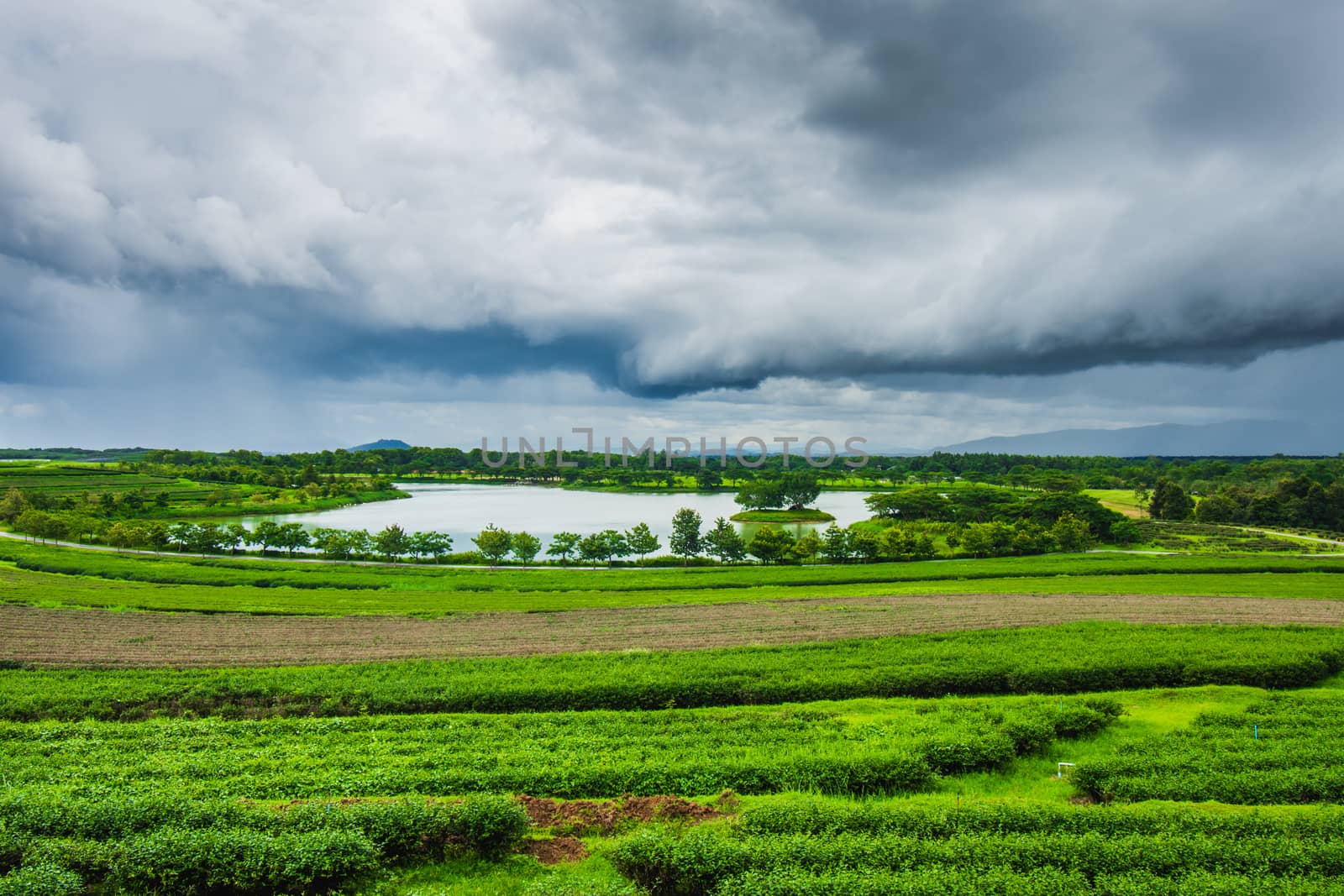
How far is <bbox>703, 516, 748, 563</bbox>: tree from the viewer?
205ft

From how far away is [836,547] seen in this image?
6103cm

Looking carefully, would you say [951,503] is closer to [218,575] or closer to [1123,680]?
[1123,680]

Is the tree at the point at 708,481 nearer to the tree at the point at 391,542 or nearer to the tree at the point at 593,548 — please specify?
the tree at the point at 593,548

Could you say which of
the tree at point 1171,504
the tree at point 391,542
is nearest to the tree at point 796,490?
the tree at point 1171,504

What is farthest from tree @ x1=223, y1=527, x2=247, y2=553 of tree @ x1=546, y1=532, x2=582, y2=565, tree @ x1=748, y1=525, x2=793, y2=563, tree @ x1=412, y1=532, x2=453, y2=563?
tree @ x1=748, y1=525, x2=793, y2=563

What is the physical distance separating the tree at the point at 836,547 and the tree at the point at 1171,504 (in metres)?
57.9

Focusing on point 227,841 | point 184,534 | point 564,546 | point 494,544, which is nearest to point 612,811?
point 227,841

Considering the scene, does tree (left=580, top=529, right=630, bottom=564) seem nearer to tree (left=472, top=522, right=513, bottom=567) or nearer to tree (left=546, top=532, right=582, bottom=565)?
tree (left=546, top=532, right=582, bottom=565)

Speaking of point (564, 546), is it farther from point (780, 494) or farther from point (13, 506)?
point (13, 506)

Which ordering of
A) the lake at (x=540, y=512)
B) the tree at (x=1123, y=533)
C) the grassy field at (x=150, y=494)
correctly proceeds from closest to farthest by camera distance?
the tree at (x=1123, y=533) < the lake at (x=540, y=512) < the grassy field at (x=150, y=494)

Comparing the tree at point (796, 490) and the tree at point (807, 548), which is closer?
the tree at point (807, 548)

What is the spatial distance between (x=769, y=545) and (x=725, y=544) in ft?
14.8

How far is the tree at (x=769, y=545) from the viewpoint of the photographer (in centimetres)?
6025

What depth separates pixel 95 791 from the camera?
13.0 meters
